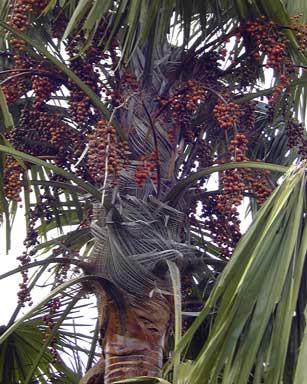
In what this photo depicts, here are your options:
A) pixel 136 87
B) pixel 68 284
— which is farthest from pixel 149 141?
pixel 68 284

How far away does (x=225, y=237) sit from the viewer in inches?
158

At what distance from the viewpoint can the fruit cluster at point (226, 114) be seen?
145 inches

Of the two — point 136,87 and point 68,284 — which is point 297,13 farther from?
point 68,284

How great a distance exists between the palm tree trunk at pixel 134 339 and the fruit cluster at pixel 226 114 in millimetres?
735

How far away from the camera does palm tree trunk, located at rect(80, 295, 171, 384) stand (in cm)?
373

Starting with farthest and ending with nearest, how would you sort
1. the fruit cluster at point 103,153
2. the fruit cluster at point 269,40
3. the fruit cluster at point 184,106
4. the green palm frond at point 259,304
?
1. the fruit cluster at point 184,106
2. the fruit cluster at point 269,40
3. the fruit cluster at point 103,153
4. the green palm frond at point 259,304

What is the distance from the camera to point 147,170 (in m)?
3.89

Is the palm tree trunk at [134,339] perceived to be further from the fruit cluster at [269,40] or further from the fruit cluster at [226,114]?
the fruit cluster at [269,40]

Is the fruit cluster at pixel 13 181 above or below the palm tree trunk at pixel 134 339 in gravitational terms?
above

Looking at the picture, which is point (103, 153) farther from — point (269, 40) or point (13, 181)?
point (269, 40)

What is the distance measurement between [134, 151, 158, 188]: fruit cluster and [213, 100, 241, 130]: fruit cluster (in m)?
0.34

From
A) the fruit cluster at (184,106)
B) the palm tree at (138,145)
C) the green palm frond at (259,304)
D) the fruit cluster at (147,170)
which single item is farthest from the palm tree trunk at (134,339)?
the green palm frond at (259,304)

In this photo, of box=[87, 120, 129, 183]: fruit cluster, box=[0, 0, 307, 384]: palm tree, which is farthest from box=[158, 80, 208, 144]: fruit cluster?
box=[87, 120, 129, 183]: fruit cluster

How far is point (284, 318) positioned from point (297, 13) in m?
1.84
